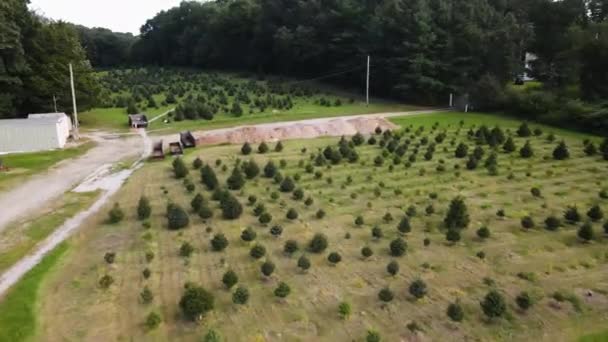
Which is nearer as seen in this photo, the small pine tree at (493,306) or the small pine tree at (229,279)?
the small pine tree at (493,306)

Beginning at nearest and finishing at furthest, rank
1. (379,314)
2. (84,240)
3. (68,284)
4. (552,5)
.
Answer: (379,314), (68,284), (84,240), (552,5)

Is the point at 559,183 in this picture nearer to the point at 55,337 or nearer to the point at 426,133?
the point at 426,133

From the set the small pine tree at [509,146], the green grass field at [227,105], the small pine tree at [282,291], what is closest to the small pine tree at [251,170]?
the small pine tree at [282,291]

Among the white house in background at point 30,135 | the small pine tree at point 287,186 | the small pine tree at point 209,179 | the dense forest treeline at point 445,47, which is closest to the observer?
Result: the small pine tree at point 287,186

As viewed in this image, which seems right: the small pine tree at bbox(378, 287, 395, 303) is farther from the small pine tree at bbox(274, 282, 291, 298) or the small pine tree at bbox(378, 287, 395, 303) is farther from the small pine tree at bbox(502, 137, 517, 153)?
the small pine tree at bbox(502, 137, 517, 153)

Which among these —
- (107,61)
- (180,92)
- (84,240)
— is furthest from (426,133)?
(107,61)

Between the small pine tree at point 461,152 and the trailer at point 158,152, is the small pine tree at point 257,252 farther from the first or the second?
the small pine tree at point 461,152

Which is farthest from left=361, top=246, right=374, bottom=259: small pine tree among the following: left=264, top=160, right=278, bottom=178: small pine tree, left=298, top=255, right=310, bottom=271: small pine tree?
left=264, top=160, right=278, bottom=178: small pine tree
